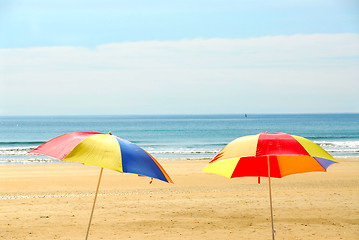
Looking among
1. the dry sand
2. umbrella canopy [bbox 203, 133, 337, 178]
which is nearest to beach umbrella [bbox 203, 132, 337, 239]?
umbrella canopy [bbox 203, 133, 337, 178]

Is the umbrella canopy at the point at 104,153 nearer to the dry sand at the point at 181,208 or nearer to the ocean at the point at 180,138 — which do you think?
the dry sand at the point at 181,208

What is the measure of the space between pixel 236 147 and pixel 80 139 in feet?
6.39

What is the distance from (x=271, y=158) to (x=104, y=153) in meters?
2.92

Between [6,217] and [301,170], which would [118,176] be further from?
[301,170]

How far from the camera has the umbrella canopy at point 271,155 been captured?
17.1 ft

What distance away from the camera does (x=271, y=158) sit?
6820 mm

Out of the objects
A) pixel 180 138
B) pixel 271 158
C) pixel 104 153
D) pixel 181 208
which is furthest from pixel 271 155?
pixel 180 138

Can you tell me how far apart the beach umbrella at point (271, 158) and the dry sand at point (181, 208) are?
2.31m

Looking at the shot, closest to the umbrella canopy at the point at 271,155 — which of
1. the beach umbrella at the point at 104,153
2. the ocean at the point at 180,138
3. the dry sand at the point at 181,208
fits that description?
the beach umbrella at the point at 104,153

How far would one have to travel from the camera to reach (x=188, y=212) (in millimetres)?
10664

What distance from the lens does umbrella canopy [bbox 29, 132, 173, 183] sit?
16.3ft

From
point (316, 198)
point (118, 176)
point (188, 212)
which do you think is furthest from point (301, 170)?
point (118, 176)

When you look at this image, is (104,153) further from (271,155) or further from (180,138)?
(180,138)

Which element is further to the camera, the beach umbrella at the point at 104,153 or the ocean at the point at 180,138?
the ocean at the point at 180,138
